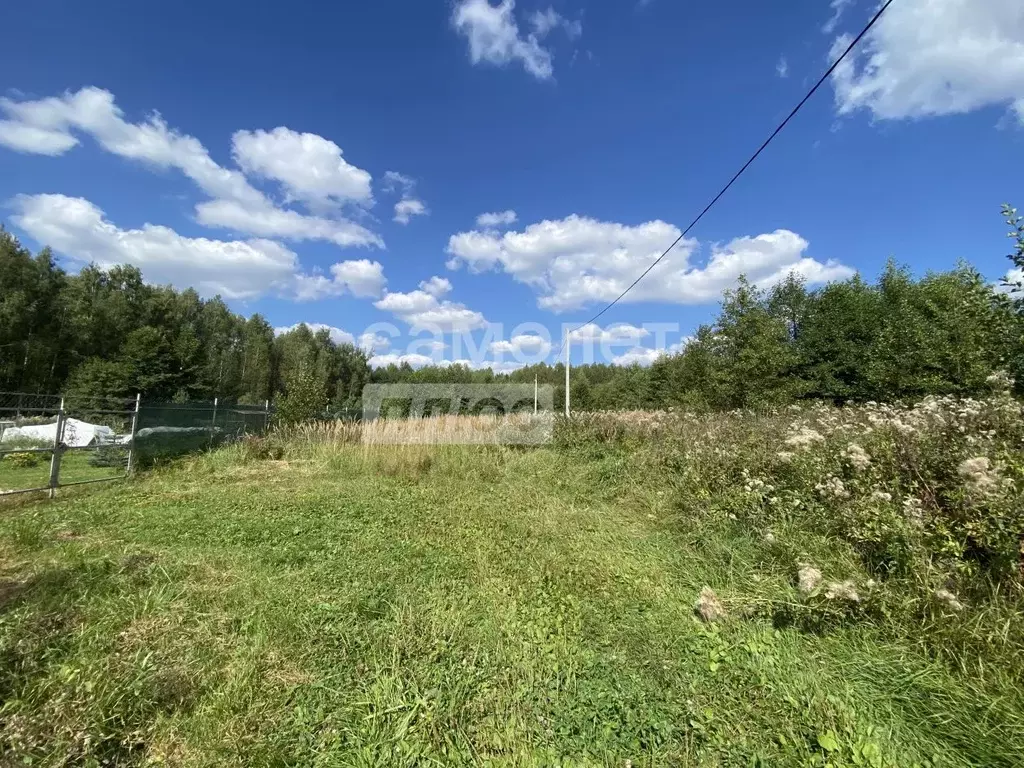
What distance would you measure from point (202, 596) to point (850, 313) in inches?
1093

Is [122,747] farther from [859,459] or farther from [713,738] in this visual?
[859,459]

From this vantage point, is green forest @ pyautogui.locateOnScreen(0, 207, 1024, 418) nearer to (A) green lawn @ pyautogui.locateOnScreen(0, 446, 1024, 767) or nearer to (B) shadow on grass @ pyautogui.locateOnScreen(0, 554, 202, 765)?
(A) green lawn @ pyautogui.locateOnScreen(0, 446, 1024, 767)

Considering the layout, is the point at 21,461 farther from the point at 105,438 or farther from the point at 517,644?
the point at 517,644

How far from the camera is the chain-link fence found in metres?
6.91

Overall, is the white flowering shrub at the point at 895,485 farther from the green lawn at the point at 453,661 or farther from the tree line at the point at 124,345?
the tree line at the point at 124,345

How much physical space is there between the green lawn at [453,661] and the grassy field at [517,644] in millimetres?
12

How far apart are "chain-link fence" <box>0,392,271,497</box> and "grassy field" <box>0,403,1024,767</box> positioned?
339cm

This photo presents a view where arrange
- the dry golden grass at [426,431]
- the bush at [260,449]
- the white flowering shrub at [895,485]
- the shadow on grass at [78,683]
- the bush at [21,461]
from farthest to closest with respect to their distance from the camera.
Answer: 1. the dry golden grass at [426,431]
2. the bush at [260,449]
3. the bush at [21,461]
4. the white flowering shrub at [895,485]
5. the shadow on grass at [78,683]

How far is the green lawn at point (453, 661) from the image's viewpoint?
1.78 metres

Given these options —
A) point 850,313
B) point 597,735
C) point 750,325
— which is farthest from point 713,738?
point 850,313

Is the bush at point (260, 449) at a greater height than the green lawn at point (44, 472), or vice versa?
the bush at point (260, 449)

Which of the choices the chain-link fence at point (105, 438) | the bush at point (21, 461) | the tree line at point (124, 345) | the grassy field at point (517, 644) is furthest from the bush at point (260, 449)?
the grassy field at point (517, 644)

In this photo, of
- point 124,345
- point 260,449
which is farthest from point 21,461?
point 124,345

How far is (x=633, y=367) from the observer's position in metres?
39.7
